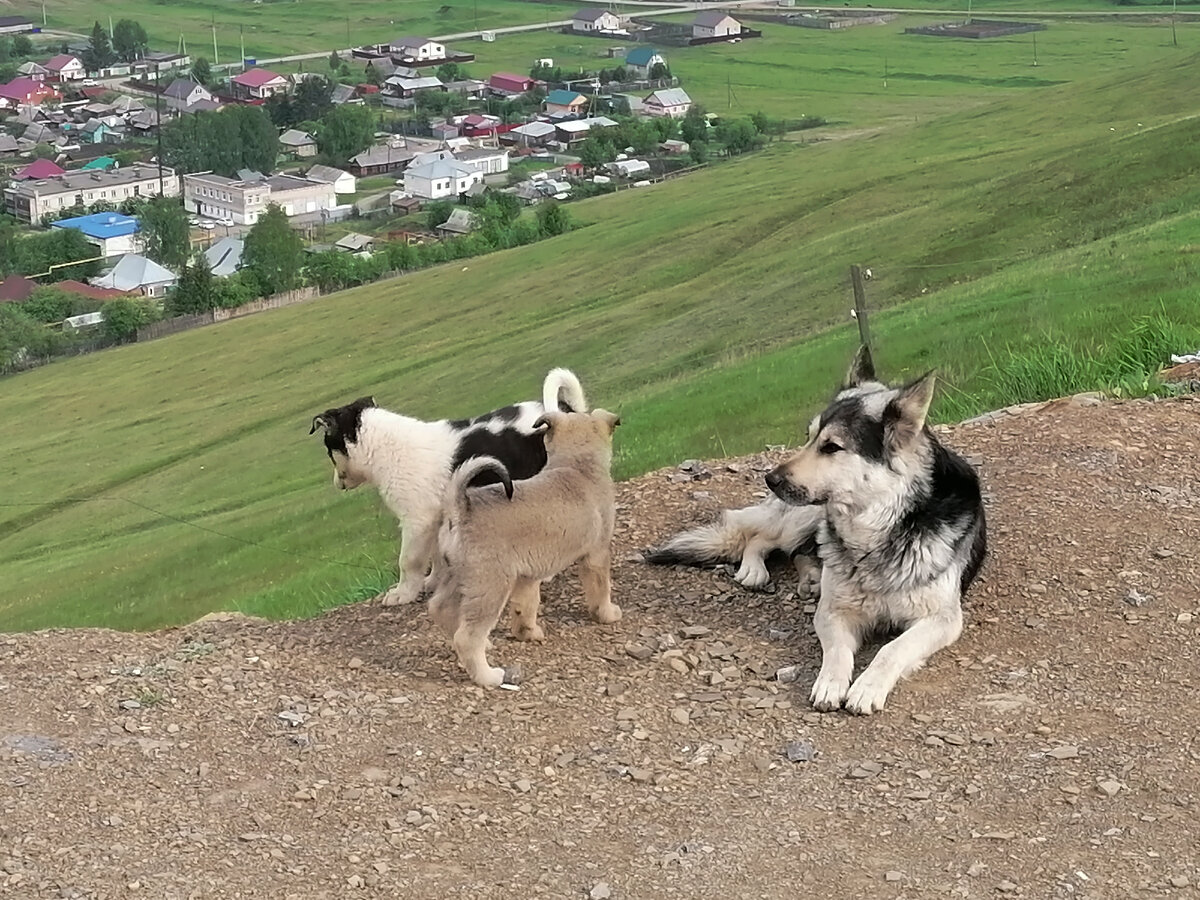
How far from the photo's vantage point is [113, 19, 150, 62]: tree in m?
176

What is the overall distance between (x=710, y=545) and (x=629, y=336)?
31.9 metres

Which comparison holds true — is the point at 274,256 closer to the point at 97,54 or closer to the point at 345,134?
the point at 345,134

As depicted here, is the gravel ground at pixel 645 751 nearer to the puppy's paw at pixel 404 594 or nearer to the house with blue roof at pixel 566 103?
the puppy's paw at pixel 404 594

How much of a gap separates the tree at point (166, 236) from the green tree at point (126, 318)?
2535 centimetres

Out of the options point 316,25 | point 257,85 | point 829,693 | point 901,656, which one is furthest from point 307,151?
point 829,693

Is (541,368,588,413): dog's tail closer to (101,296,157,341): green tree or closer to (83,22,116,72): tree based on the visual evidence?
(101,296,157,341): green tree

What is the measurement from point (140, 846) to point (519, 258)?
5873 cm

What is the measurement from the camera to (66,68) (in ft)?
563

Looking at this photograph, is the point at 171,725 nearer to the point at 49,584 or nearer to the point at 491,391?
the point at 49,584

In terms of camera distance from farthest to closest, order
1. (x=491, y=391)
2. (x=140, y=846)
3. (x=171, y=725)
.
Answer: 1. (x=491, y=391)
2. (x=171, y=725)
3. (x=140, y=846)

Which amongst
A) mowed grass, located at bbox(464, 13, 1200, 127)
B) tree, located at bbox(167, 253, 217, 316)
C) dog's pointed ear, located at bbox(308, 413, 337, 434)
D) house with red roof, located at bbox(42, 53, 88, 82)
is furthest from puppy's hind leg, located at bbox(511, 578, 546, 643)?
house with red roof, located at bbox(42, 53, 88, 82)

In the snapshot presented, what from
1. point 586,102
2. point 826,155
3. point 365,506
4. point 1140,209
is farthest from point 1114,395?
point 586,102

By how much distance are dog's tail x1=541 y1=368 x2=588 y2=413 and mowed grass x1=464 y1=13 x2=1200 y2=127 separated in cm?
10398

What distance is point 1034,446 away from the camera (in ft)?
41.1
